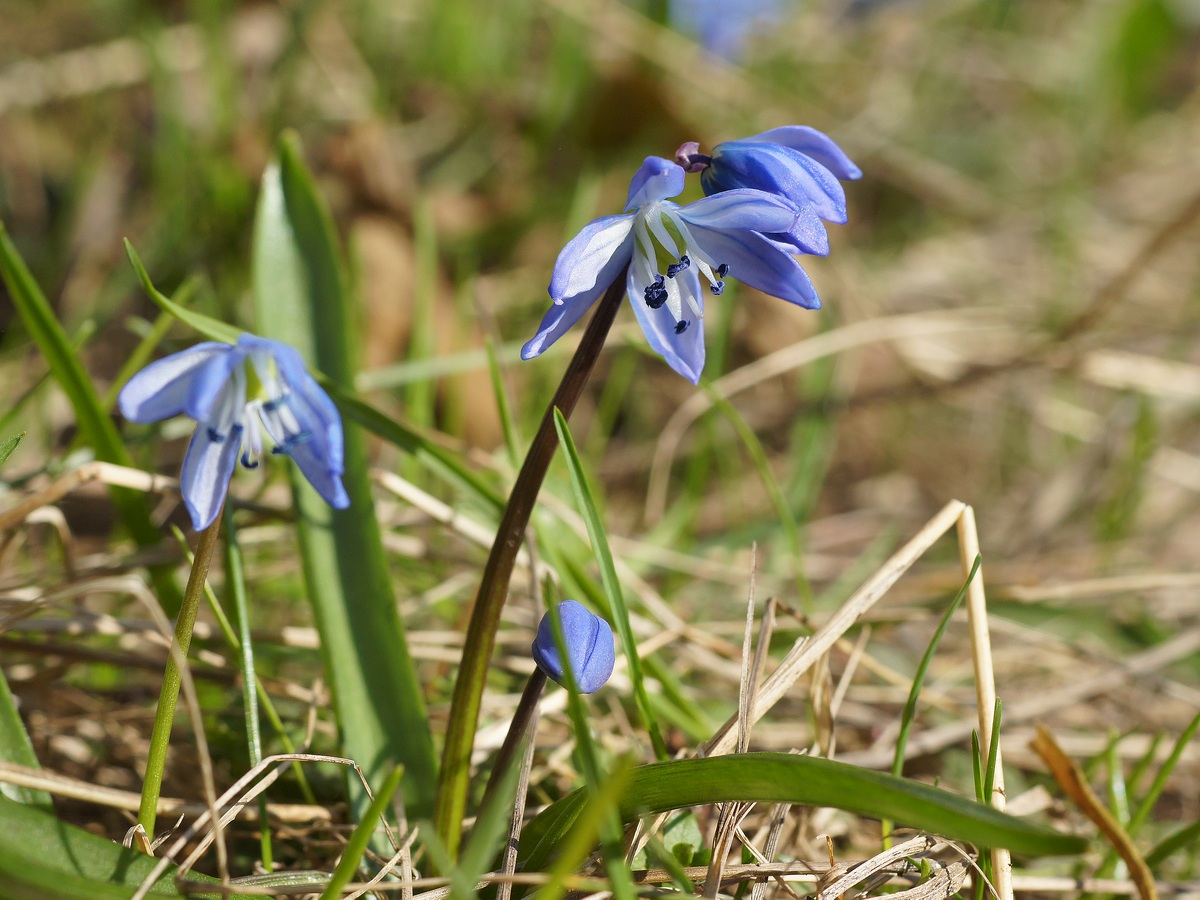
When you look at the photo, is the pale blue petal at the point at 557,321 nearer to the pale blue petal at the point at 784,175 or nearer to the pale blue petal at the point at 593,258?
the pale blue petal at the point at 593,258

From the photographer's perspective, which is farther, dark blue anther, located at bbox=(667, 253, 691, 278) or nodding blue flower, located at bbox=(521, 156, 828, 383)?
dark blue anther, located at bbox=(667, 253, 691, 278)

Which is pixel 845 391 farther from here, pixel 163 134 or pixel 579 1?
pixel 163 134

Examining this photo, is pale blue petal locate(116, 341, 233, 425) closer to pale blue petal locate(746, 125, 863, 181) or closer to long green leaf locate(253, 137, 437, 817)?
long green leaf locate(253, 137, 437, 817)

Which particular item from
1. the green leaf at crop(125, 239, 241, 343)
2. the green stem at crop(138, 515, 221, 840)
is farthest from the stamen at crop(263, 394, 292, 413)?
the green leaf at crop(125, 239, 241, 343)

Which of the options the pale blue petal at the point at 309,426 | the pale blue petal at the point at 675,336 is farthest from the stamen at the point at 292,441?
the pale blue petal at the point at 675,336

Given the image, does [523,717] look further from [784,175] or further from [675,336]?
[784,175]
